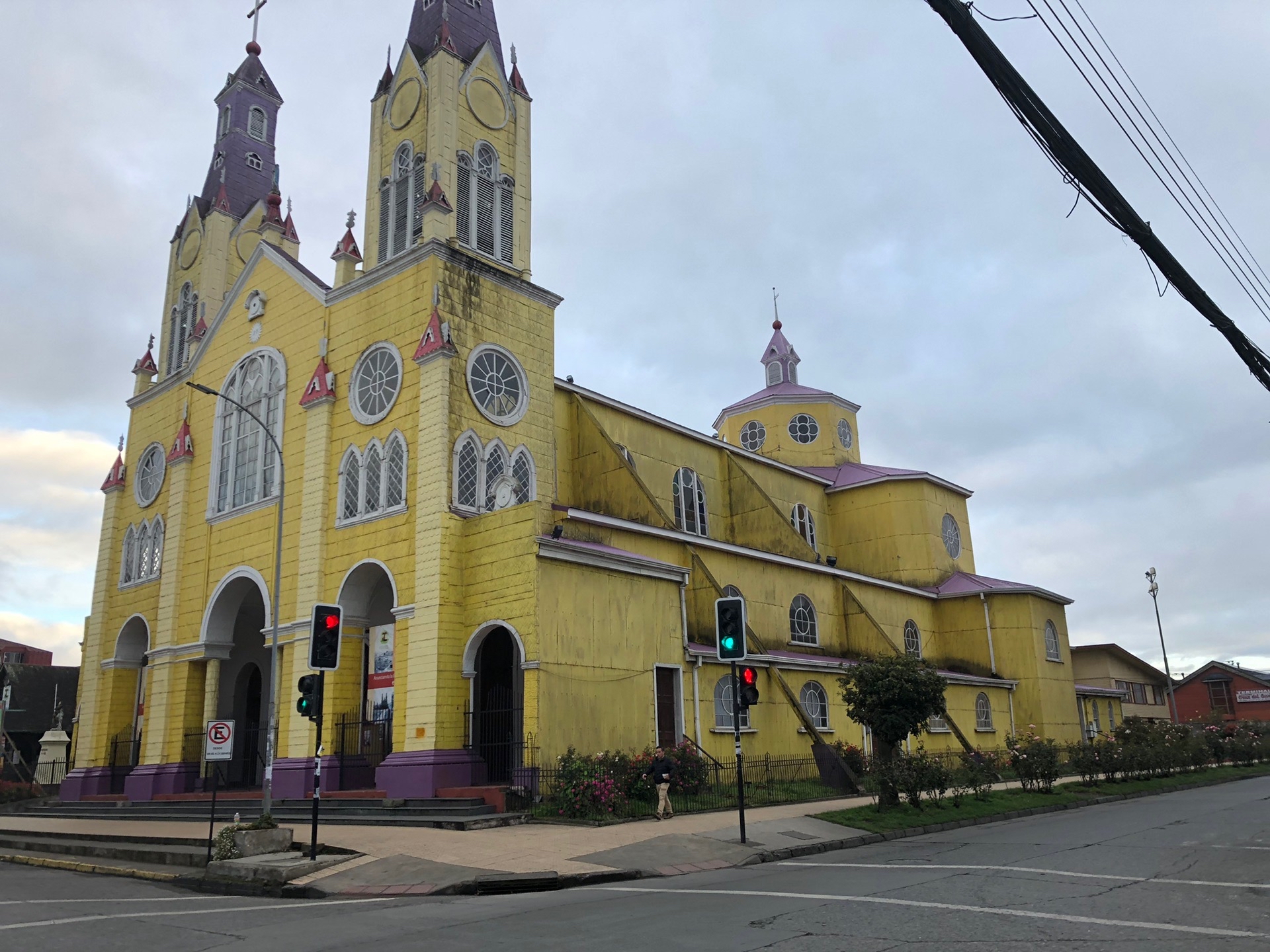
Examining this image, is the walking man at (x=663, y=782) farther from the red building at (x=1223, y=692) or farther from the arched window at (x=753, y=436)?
the red building at (x=1223, y=692)

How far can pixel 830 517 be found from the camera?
4400 cm

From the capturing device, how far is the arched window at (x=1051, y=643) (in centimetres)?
4009

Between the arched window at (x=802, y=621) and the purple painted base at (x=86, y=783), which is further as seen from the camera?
the arched window at (x=802, y=621)

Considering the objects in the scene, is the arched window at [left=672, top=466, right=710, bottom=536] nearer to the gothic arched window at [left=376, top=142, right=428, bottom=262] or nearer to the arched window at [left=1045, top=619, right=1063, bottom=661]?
the gothic arched window at [left=376, top=142, right=428, bottom=262]

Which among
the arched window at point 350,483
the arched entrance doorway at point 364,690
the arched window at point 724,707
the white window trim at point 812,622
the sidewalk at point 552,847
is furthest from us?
the white window trim at point 812,622

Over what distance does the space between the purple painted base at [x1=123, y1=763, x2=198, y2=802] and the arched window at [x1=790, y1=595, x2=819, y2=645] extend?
18.9 meters

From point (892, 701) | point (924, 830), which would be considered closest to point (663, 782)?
point (924, 830)

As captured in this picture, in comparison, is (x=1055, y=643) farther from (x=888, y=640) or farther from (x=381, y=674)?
(x=381, y=674)

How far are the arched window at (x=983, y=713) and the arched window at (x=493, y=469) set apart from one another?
70.4 ft

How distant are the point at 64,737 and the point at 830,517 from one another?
32.2 meters

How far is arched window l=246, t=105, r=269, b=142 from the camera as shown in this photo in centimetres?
3975

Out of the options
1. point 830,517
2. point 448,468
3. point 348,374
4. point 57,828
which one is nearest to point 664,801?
point 448,468

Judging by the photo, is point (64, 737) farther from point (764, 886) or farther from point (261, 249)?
point (764, 886)

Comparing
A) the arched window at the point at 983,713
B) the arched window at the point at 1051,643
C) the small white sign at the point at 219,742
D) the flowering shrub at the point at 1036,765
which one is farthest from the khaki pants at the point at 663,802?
the arched window at the point at 1051,643
